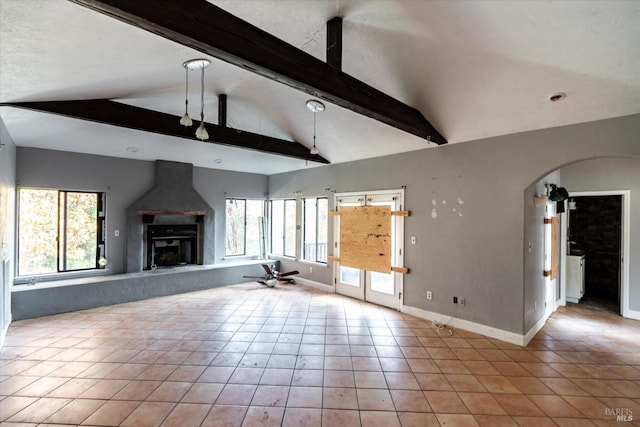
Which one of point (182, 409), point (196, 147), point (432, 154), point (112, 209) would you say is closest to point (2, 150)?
point (112, 209)

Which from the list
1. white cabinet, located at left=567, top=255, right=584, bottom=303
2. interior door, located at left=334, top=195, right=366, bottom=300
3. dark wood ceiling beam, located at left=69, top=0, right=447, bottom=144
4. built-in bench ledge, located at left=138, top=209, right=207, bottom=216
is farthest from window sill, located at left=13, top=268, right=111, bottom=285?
white cabinet, located at left=567, top=255, right=584, bottom=303

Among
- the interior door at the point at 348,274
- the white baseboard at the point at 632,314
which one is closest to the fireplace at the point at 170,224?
the interior door at the point at 348,274

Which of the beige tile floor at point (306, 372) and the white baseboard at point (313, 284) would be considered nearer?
the beige tile floor at point (306, 372)

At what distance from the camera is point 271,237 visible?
788cm

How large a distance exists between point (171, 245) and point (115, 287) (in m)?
1.46

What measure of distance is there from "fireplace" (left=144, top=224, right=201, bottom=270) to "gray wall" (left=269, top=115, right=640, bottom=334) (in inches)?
185

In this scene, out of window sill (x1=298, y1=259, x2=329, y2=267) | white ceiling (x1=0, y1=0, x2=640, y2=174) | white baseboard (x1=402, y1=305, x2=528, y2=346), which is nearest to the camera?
white ceiling (x1=0, y1=0, x2=640, y2=174)

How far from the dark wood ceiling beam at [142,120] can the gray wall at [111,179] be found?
224 cm

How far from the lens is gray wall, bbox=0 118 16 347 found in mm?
3496

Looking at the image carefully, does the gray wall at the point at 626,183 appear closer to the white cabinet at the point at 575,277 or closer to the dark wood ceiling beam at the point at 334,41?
the white cabinet at the point at 575,277

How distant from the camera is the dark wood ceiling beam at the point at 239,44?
1.50 meters

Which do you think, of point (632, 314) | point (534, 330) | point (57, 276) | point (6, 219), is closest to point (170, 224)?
point (57, 276)

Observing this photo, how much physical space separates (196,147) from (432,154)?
14.9ft

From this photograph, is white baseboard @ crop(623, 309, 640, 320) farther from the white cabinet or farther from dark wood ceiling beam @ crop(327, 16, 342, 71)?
dark wood ceiling beam @ crop(327, 16, 342, 71)
